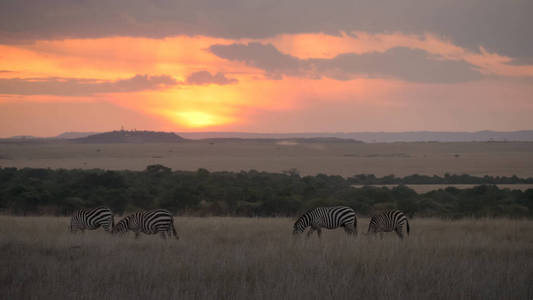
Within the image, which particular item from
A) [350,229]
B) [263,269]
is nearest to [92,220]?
[350,229]

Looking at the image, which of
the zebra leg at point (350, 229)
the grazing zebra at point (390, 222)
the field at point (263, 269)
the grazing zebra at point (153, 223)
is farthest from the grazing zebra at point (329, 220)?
the grazing zebra at point (153, 223)

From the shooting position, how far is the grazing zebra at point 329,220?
1483 cm

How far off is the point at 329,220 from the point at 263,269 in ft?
19.0

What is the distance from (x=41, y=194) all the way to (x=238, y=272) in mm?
24762

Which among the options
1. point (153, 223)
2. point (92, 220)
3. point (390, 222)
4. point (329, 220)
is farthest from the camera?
point (92, 220)


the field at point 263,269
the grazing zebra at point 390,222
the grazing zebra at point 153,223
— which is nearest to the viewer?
the field at point 263,269

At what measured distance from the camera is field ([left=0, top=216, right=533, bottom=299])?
7.82m

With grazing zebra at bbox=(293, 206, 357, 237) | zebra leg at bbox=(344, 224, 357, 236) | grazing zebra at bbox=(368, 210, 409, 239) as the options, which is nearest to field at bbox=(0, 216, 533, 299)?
grazing zebra at bbox=(368, 210, 409, 239)

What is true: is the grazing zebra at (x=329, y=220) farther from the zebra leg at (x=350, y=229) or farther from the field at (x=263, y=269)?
the field at (x=263, y=269)

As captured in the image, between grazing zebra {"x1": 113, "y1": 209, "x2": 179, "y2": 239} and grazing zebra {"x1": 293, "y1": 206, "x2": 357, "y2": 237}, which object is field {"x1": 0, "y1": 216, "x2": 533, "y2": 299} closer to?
grazing zebra {"x1": 113, "y1": 209, "x2": 179, "y2": 239}

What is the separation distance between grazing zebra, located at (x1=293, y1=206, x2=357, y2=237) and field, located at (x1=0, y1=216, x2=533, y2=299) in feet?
5.24

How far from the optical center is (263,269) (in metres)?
9.36

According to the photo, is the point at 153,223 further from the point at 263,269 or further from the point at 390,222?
the point at 390,222

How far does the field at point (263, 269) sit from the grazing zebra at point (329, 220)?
1.60m
